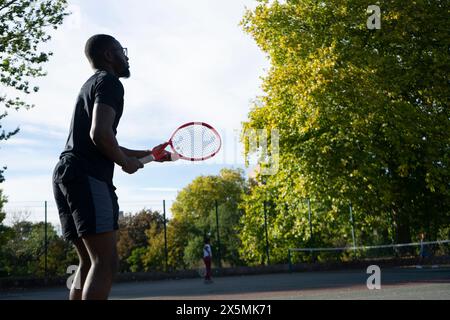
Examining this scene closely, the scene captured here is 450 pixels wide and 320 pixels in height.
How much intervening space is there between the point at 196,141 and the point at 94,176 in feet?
6.57

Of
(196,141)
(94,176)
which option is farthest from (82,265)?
(196,141)

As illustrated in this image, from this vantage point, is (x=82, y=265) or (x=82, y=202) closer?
(x=82, y=202)

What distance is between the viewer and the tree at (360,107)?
18375mm

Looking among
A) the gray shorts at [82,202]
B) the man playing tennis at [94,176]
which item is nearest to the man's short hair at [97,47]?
the man playing tennis at [94,176]

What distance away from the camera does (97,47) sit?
399 cm

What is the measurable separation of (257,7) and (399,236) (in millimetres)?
11142

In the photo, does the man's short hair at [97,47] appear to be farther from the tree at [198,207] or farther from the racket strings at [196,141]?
the tree at [198,207]

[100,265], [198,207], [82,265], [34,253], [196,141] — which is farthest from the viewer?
[198,207]

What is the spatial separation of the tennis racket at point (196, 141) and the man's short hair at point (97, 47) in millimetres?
1435

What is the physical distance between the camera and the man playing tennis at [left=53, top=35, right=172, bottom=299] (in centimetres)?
353

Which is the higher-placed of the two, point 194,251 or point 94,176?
point 94,176

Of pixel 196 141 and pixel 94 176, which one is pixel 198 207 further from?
pixel 94 176
